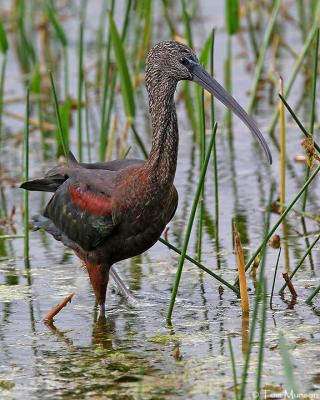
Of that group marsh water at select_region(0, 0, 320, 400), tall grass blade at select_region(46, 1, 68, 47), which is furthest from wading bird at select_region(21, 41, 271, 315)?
tall grass blade at select_region(46, 1, 68, 47)

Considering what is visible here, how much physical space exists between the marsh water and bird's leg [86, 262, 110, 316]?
3.9 inches

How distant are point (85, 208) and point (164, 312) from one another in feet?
2.32

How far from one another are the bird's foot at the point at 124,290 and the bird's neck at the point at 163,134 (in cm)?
78

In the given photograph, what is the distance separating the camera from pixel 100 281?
5.89 metres

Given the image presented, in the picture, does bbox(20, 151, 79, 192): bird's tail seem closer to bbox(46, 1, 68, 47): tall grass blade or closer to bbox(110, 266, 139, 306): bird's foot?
bbox(110, 266, 139, 306): bird's foot

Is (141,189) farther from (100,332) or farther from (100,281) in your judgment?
(100,332)

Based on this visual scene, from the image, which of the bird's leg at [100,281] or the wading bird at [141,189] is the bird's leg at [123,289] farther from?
the bird's leg at [100,281]

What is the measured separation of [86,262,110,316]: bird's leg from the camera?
589 cm

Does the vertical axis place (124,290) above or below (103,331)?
above

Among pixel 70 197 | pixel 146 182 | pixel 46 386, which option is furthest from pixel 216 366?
pixel 70 197

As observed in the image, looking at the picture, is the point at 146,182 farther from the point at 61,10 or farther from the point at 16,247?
the point at 61,10

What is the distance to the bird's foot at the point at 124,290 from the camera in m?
6.08

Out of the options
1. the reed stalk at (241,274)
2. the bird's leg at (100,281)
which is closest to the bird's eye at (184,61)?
the reed stalk at (241,274)

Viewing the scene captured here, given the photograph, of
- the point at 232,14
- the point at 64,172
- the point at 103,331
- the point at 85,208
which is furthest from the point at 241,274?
the point at 232,14
